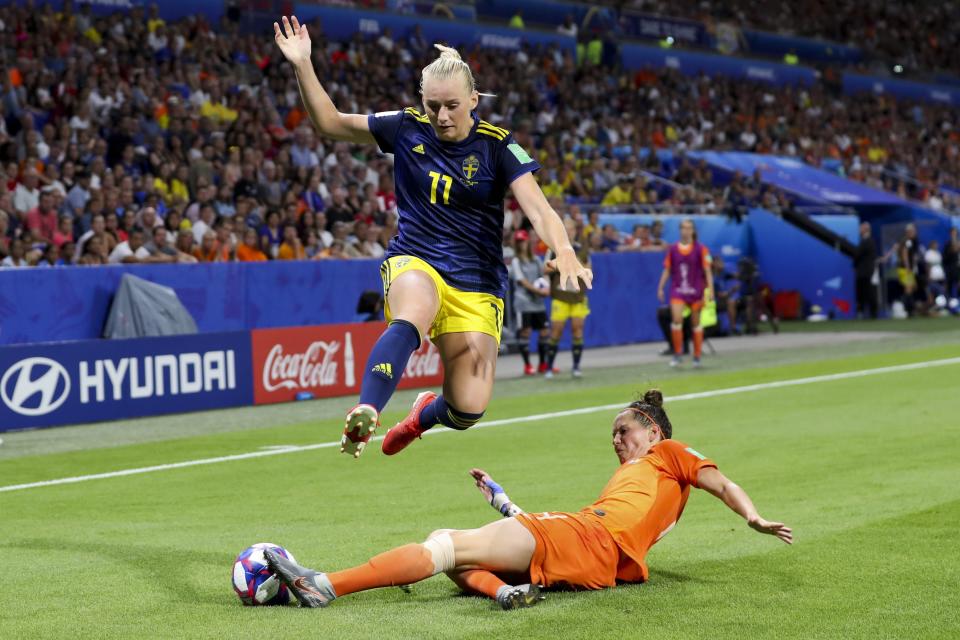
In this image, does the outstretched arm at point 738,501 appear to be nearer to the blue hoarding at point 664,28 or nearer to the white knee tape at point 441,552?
the white knee tape at point 441,552

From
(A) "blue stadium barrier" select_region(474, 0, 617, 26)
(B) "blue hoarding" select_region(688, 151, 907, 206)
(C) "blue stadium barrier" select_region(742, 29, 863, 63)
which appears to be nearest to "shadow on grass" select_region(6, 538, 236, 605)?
(B) "blue hoarding" select_region(688, 151, 907, 206)

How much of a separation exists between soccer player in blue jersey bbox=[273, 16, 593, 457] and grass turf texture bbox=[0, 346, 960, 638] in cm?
121

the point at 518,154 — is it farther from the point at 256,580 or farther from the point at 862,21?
the point at 862,21

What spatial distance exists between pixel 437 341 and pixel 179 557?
6.39ft

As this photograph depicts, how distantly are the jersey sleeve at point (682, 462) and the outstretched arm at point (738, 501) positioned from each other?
1.5 inches

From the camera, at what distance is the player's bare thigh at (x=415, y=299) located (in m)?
6.80

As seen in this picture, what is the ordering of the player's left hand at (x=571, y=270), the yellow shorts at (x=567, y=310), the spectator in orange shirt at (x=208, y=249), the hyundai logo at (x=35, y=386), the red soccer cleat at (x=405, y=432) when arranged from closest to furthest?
the player's left hand at (x=571, y=270), the red soccer cleat at (x=405, y=432), the hyundai logo at (x=35, y=386), the spectator in orange shirt at (x=208, y=249), the yellow shorts at (x=567, y=310)

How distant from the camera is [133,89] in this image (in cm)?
2248

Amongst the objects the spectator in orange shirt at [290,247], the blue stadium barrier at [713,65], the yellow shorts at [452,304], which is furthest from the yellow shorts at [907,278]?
the yellow shorts at [452,304]

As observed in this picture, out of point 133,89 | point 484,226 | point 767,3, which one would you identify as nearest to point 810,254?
point 133,89

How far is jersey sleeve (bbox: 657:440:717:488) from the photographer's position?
675cm

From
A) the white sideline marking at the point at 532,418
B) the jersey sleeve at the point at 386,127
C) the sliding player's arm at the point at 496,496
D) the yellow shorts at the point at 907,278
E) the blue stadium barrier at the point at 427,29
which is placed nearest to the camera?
the sliding player's arm at the point at 496,496

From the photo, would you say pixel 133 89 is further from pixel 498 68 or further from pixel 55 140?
pixel 498 68

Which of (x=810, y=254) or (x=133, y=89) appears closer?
(x=133, y=89)
